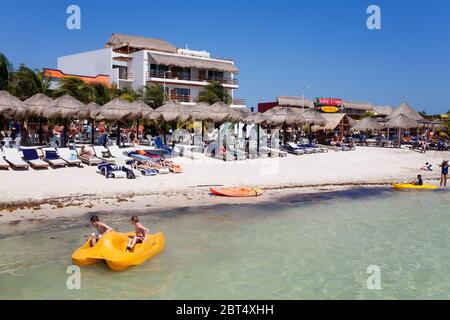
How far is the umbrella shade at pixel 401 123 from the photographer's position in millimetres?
30328

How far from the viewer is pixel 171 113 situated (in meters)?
22.6

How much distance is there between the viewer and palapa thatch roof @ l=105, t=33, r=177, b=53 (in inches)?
1717

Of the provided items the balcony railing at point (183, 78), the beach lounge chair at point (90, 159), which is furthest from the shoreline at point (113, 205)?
the balcony railing at point (183, 78)

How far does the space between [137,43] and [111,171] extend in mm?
29484

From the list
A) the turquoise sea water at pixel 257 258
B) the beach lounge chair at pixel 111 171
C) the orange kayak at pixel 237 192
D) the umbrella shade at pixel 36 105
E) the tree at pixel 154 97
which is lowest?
the turquoise sea water at pixel 257 258

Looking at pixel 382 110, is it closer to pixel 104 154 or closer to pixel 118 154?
pixel 118 154

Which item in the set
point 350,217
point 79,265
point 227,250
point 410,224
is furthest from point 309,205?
point 79,265

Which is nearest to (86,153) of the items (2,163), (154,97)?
(2,163)

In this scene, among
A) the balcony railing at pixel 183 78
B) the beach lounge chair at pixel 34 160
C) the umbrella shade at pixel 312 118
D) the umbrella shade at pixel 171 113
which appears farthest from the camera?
the balcony railing at pixel 183 78

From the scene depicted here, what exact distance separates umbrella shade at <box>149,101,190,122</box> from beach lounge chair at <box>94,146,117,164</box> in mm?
3239

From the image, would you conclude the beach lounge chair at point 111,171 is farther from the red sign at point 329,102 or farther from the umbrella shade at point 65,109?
the red sign at point 329,102

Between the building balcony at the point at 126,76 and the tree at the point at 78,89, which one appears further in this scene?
the building balcony at the point at 126,76

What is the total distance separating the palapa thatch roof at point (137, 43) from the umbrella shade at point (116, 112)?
22.9 meters

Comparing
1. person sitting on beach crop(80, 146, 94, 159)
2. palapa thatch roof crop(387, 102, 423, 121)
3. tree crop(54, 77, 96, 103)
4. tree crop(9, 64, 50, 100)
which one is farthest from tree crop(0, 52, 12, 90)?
palapa thatch roof crop(387, 102, 423, 121)
